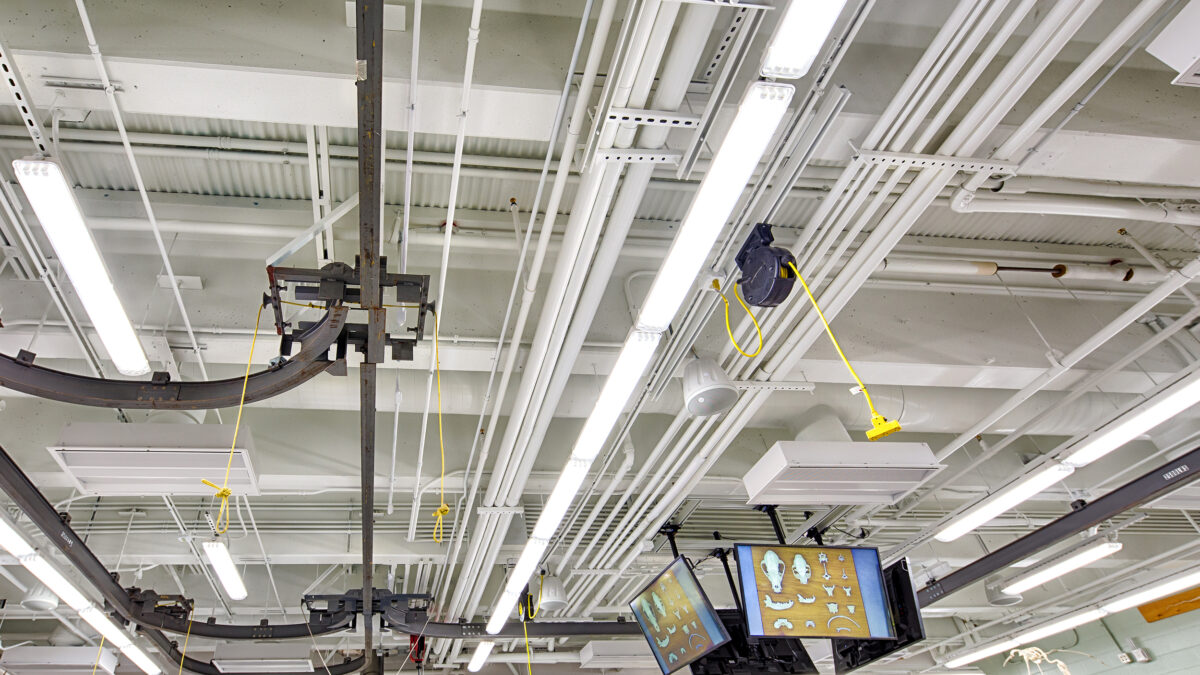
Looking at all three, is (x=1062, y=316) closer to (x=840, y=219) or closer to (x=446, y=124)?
(x=840, y=219)

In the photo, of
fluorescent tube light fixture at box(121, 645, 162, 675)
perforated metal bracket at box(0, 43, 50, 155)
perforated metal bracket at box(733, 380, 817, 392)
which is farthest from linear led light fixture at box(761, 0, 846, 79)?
fluorescent tube light fixture at box(121, 645, 162, 675)

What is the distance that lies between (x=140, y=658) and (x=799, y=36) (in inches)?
305

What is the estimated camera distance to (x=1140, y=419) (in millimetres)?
4160

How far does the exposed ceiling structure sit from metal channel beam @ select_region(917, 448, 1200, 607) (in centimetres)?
Answer: 3

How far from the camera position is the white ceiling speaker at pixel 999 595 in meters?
7.18

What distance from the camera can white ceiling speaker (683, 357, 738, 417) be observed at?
12.6 feet

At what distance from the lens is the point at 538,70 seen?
3.06 meters

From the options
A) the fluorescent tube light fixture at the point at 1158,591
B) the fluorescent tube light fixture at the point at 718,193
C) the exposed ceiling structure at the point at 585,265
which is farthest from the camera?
the fluorescent tube light fixture at the point at 1158,591

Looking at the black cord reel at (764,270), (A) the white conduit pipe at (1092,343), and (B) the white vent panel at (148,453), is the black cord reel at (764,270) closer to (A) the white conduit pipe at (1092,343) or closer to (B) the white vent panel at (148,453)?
(A) the white conduit pipe at (1092,343)

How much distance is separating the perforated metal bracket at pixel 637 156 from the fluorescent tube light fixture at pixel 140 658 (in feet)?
21.6

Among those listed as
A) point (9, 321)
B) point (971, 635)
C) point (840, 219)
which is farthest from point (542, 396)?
point (971, 635)

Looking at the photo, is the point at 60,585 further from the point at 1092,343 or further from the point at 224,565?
the point at 1092,343

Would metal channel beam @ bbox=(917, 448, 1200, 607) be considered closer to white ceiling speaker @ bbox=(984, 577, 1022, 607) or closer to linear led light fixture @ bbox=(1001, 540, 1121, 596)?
linear led light fixture @ bbox=(1001, 540, 1121, 596)

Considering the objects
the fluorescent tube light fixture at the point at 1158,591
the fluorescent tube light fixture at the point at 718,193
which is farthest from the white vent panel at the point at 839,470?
the fluorescent tube light fixture at the point at 1158,591
